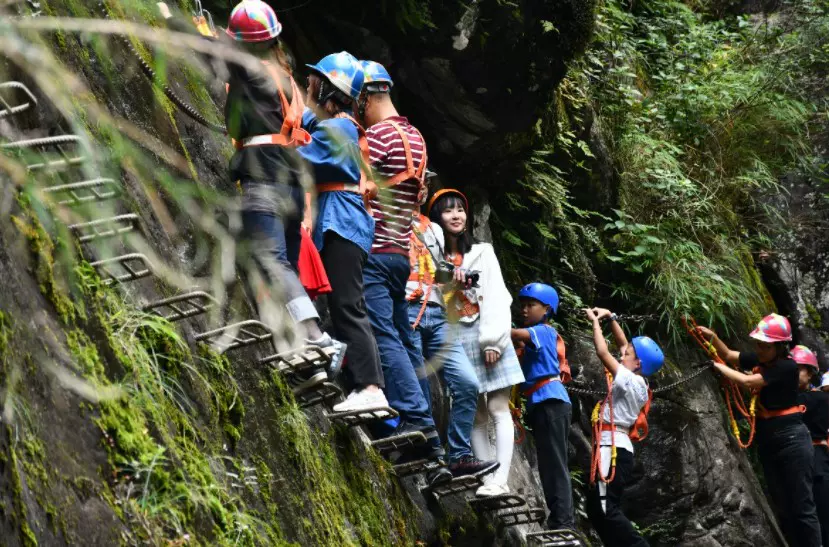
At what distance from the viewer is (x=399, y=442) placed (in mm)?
5922

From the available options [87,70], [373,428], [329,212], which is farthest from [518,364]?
Result: [87,70]

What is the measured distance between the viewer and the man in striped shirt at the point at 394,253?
6.01 meters

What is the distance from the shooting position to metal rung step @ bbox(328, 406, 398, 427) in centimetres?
536

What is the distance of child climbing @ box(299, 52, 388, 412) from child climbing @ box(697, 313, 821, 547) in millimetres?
5696

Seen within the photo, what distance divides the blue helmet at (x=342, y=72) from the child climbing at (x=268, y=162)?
1.00 ft

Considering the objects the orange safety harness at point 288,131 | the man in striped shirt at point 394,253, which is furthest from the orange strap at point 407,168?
the orange safety harness at point 288,131

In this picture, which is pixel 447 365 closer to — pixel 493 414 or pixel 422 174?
pixel 493 414

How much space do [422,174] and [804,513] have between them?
5.92 metres

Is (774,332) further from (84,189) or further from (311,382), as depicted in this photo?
(84,189)

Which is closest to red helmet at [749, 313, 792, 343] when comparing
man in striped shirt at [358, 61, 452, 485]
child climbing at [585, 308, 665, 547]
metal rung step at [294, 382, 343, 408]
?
child climbing at [585, 308, 665, 547]

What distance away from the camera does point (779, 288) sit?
Answer: 14172mm

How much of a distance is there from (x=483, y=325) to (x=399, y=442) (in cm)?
159

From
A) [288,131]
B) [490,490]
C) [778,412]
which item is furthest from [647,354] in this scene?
[288,131]

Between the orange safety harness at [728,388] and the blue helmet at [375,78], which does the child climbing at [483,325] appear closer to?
the blue helmet at [375,78]
